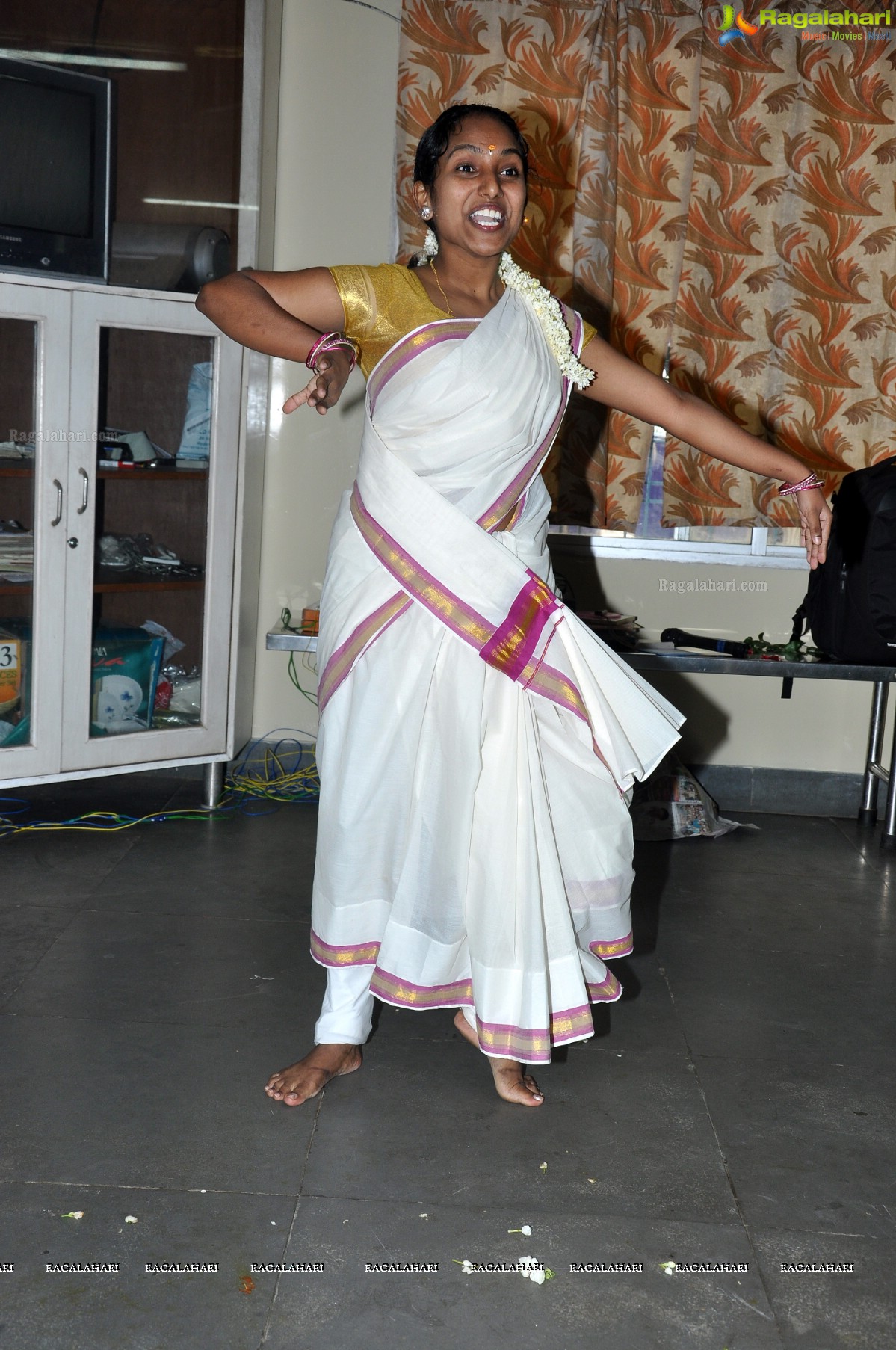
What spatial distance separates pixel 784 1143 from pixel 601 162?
112 inches

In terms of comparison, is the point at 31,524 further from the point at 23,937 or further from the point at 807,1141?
the point at 807,1141

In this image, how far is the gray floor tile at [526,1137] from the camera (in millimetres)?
1751

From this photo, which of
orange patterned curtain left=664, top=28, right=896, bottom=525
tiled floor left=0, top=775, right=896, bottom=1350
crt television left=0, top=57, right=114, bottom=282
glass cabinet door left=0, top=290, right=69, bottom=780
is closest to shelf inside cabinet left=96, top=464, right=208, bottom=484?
glass cabinet door left=0, top=290, right=69, bottom=780

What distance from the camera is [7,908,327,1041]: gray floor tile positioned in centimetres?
229

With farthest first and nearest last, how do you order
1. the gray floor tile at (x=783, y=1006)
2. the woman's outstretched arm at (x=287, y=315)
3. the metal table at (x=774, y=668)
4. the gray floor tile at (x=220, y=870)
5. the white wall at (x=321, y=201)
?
the white wall at (x=321, y=201) → the metal table at (x=774, y=668) → the gray floor tile at (x=220, y=870) → the gray floor tile at (x=783, y=1006) → the woman's outstretched arm at (x=287, y=315)

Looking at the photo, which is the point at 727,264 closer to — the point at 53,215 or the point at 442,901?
the point at 53,215

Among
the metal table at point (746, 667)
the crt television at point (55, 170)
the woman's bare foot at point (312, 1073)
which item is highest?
the crt television at point (55, 170)

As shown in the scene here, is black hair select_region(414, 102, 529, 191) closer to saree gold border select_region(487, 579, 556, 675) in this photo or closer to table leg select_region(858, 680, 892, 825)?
saree gold border select_region(487, 579, 556, 675)

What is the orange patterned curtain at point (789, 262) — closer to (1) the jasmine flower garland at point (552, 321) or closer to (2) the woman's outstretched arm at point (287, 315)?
(1) the jasmine flower garland at point (552, 321)

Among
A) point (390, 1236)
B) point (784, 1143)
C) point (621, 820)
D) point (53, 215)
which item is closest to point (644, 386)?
point (621, 820)

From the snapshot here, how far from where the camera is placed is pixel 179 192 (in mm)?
3566

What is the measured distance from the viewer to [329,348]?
162 cm

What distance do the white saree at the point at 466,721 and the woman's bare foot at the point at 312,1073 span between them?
17 cm

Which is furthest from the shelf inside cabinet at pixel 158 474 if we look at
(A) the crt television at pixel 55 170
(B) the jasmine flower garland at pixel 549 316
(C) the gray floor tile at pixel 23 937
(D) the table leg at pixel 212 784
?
(B) the jasmine flower garland at pixel 549 316
